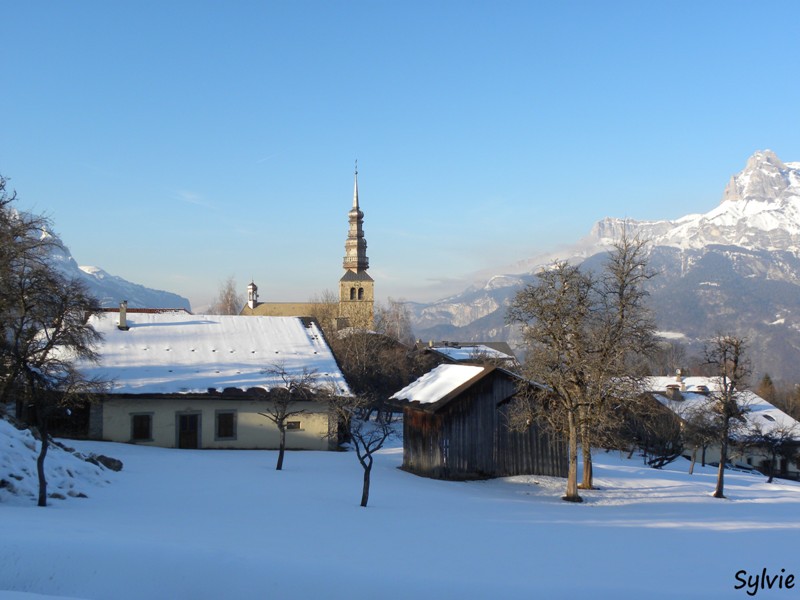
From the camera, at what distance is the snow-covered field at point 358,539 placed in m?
10.1

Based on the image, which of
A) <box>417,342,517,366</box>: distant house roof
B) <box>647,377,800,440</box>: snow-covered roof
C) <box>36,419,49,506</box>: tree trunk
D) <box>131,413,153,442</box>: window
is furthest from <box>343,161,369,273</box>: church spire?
<box>36,419,49,506</box>: tree trunk

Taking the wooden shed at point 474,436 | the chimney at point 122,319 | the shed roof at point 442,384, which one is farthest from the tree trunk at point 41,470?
the chimney at point 122,319

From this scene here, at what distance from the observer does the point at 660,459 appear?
4900 cm

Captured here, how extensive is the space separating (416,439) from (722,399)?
14190mm

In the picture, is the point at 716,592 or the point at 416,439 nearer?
the point at 716,592

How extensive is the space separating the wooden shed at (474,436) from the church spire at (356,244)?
100 m

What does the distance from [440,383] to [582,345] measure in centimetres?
711

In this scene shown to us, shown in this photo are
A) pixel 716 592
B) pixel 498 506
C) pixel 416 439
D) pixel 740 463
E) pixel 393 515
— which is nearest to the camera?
pixel 716 592

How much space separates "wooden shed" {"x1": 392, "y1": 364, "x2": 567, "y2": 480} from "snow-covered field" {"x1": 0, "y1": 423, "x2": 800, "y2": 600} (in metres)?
1.30

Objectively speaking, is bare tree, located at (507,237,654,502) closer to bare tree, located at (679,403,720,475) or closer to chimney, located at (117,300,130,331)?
bare tree, located at (679,403,720,475)

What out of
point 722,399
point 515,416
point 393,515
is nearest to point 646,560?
point 393,515

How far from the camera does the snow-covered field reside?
10125 millimetres

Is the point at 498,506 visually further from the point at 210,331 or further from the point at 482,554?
the point at 210,331

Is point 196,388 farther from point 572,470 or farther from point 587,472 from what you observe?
point 587,472
